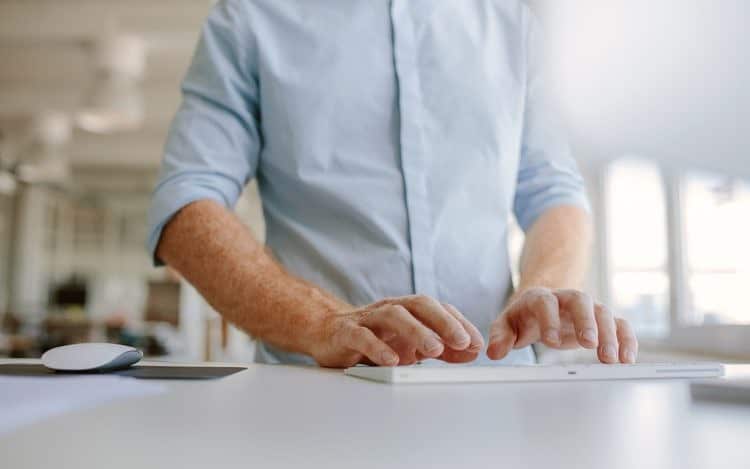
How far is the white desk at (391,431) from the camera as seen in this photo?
13.6 inches

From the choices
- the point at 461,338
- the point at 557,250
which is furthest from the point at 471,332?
the point at 557,250

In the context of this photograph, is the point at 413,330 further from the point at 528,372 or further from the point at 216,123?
the point at 216,123

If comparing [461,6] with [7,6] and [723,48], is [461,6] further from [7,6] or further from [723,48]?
[7,6]

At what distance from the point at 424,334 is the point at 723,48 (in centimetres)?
39

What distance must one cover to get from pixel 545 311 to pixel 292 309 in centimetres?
34

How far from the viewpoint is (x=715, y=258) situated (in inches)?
150

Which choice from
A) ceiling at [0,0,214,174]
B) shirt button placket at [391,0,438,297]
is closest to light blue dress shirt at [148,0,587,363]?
shirt button placket at [391,0,438,297]

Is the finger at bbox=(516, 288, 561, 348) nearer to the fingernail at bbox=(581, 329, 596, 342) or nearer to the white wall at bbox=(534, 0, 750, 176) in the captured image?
the fingernail at bbox=(581, 329, 596, 342)

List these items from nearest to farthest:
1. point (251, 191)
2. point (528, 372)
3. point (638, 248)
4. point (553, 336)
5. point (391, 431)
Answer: point (391, 431), point (528, 372), point (553, 336), point (638, 248), point (251, 191)

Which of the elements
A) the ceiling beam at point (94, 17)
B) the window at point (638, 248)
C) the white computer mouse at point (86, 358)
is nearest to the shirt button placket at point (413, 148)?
the white computer mouse at point (86, 358)

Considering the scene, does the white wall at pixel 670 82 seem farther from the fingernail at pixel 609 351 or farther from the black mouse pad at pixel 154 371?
the black mouse pad at pixel 154 371

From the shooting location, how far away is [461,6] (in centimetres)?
139

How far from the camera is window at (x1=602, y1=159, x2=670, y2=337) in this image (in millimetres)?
4371

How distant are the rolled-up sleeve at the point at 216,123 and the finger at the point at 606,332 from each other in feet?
2.06
